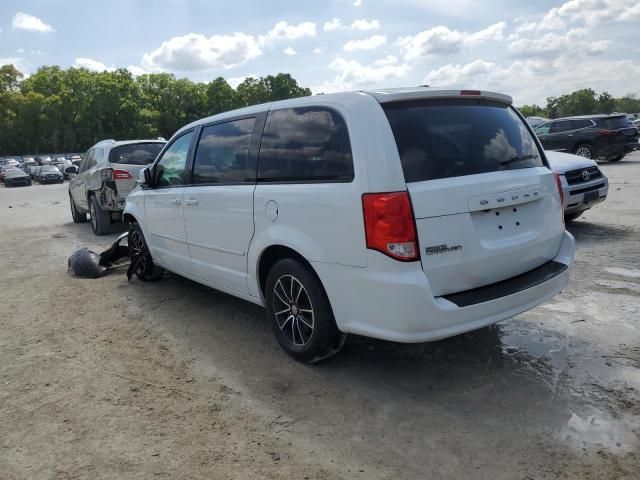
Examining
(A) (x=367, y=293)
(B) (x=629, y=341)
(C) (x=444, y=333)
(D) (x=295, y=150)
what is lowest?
(B) (x=629, y=341)

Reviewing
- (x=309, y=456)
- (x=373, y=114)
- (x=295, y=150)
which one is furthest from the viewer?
(x=295, y=150)

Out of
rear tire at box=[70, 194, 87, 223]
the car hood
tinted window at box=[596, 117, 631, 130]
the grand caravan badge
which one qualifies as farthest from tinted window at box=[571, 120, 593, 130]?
the grand caravan badge

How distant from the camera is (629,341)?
3951 mm

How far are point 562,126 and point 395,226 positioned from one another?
17109 mm

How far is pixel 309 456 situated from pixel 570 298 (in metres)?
3.33

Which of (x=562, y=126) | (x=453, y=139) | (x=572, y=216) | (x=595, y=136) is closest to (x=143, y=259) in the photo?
(x=453, y=139)

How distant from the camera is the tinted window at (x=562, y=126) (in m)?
A: 17.7

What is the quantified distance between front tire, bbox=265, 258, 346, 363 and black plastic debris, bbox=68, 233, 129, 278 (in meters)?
3.83

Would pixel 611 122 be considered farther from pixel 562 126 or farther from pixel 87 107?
pixel 87 107

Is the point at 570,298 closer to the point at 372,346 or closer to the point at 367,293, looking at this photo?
the point at 372,346

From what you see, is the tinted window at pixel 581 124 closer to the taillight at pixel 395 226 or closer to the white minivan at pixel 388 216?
the white minivan at pixel 388 216

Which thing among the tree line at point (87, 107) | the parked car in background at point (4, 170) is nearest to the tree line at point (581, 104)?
the tree line at point (87, 107)

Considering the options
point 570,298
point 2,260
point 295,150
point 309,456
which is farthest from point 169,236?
point 2,260

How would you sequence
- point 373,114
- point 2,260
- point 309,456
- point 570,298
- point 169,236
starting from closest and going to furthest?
1. point 309,456
2. point 373,114
3. point 570,298
4. point 169,236
5. point 2,260
